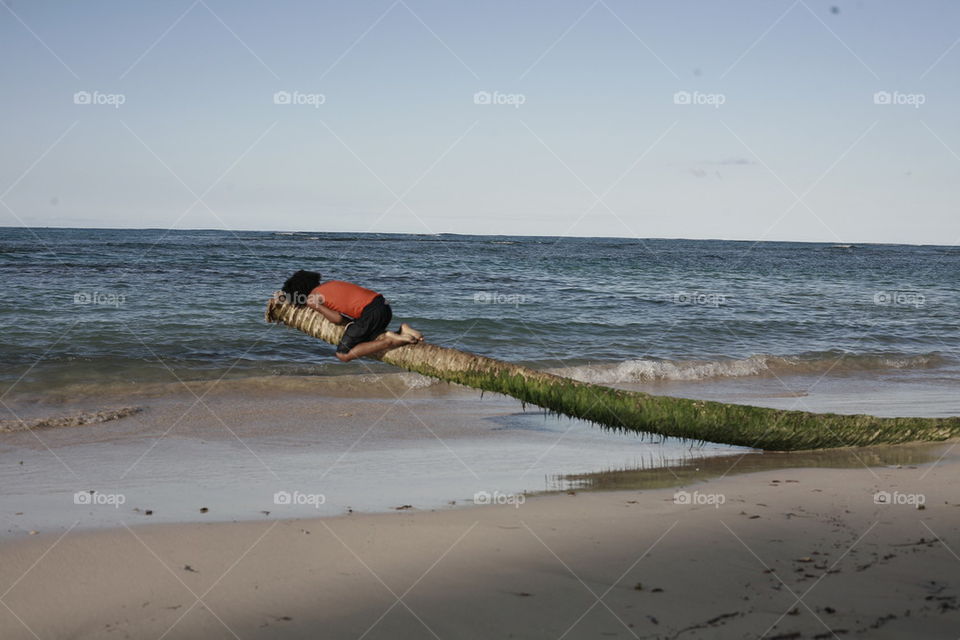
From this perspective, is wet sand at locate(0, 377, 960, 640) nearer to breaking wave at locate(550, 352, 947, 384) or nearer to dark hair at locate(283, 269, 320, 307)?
dark hair at locate(283, 269, 320, 307)

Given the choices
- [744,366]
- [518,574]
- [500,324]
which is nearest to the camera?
[518,574]

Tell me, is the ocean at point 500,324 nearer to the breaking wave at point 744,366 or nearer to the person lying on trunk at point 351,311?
the breaking wave at point 744,366

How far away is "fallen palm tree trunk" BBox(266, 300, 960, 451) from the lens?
25.6ft

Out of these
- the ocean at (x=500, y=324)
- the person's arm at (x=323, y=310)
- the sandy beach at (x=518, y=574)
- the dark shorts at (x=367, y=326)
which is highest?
the ocean at (x=500, y=324)

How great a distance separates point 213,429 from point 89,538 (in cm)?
431

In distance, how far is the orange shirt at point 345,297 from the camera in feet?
25.1

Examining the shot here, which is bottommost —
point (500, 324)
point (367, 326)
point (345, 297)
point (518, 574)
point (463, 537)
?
point (518, 574)

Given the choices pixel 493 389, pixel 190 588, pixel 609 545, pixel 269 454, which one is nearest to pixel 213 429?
pixel 269 454

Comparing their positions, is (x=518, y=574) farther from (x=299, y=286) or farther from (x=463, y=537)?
(x=299, y=286)

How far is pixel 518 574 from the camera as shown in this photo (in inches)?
199

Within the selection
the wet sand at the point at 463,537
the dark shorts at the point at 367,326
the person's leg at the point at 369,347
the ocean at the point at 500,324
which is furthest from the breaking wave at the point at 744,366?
the dark shorts at the point at 367,326

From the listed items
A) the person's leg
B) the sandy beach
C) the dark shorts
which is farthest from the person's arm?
the sandy beach

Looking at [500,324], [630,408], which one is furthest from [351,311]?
[500,324]

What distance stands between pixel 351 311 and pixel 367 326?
26cm
